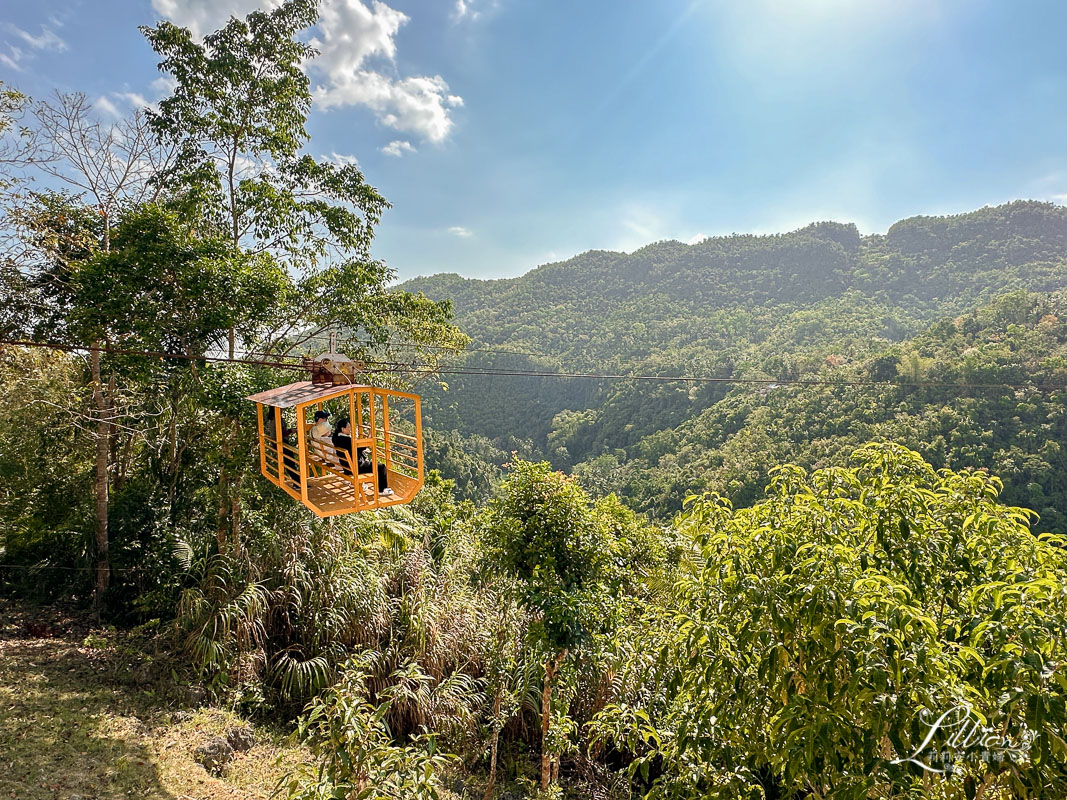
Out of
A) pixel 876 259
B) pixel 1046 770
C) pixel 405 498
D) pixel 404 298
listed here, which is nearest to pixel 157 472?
pixel 404 298

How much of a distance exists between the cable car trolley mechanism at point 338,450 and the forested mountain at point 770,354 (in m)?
14.0

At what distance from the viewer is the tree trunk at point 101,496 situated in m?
7.56

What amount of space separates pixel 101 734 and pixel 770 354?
52375 millimetres

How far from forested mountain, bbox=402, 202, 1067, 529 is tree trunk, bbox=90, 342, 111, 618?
40.0 feet

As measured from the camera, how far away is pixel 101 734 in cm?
518

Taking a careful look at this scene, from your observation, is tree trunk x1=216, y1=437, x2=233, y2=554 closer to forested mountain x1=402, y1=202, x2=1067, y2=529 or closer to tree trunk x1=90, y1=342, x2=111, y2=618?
tree trunk x1=90, y1=342, x2=111, y2=618

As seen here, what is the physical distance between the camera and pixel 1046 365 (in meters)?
21.5

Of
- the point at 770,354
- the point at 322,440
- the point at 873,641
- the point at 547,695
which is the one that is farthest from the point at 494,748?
the point at 770,354

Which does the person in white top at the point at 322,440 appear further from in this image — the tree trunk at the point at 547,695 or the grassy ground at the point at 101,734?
the tree trunk at the point at 547,695

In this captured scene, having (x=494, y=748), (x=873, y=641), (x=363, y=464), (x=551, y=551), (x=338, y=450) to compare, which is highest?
(x=338, y=450)

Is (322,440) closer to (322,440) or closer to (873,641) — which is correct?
(322,440)

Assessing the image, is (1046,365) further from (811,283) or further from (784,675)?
(811,283)

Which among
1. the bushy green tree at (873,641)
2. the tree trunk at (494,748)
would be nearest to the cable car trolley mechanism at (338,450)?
the bushy green tree at (873,641)

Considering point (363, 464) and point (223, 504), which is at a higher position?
point (363, 464)
